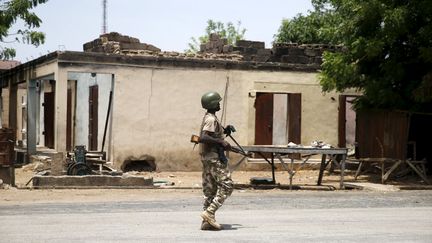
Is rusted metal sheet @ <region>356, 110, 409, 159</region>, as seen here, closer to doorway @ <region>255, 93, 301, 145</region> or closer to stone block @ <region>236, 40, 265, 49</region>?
doorway @ <region>255, 93, 301, 145</region>

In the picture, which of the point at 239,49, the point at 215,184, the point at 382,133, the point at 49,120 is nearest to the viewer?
the point at 215,184

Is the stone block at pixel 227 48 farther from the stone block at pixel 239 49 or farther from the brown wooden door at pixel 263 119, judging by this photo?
the brown wooden door at pixel 263 119

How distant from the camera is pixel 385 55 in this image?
1973 cm

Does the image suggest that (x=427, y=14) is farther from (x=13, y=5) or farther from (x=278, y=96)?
(x=13, y=5)

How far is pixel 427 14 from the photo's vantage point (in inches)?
715

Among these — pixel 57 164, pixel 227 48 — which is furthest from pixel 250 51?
pixel 57 164

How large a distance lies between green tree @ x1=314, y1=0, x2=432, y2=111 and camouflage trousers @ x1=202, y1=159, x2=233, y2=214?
10226 millimetres

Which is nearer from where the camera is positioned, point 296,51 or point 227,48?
point 296,51

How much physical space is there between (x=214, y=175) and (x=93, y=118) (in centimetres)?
1547

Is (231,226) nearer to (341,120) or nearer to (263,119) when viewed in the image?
(263,119)

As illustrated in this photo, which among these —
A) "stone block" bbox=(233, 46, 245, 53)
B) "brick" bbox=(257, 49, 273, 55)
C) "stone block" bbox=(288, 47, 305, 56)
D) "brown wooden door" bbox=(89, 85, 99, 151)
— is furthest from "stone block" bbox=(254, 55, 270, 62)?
"brown wooden door" bbox=(89, 85, 99, 151)

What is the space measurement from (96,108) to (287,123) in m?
6.27

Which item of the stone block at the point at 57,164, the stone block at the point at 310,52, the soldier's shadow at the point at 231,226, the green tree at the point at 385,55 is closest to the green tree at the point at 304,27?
the stone block at the point at 310,52

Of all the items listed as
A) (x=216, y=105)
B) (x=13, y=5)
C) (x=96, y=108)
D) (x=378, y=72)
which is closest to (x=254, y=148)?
(x=378, y=72)
